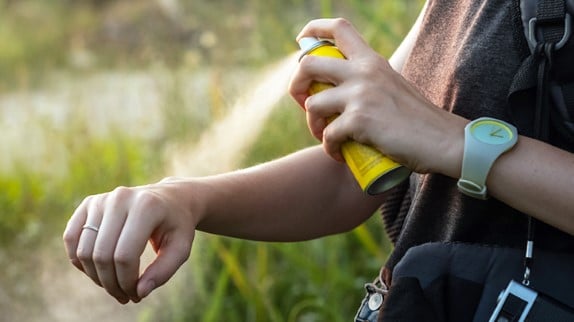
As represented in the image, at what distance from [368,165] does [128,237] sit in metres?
0.30

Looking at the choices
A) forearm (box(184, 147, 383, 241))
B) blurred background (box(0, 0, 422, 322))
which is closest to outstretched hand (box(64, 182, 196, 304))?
forearm (box(184, 147, 383, 241))

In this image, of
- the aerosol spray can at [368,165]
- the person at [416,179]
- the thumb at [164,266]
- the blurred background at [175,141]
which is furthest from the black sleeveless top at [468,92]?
the blurred background at [175,141]

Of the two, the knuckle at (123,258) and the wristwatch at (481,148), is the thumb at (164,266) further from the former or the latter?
the wristwatch at (481,148)

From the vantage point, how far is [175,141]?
12.1 feet

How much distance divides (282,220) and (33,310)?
2155 millimetres

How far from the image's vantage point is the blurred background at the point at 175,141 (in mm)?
3004

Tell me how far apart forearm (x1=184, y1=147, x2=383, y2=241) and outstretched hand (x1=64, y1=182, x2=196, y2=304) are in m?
0.14

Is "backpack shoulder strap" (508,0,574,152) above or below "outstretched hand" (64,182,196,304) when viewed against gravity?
above

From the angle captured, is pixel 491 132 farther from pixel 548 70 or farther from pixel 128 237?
pixel 128 237

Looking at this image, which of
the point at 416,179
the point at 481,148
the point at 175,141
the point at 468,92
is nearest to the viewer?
the point at 481,148

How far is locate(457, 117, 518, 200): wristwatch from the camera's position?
132 cm

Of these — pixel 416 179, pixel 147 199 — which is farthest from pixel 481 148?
pixel 147 199

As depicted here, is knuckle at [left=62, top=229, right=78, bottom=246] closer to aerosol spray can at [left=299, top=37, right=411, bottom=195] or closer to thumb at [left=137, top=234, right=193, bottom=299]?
thumb at [left=137, top=234, right=193, bottom=299]

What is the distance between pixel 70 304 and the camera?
3590 mm
